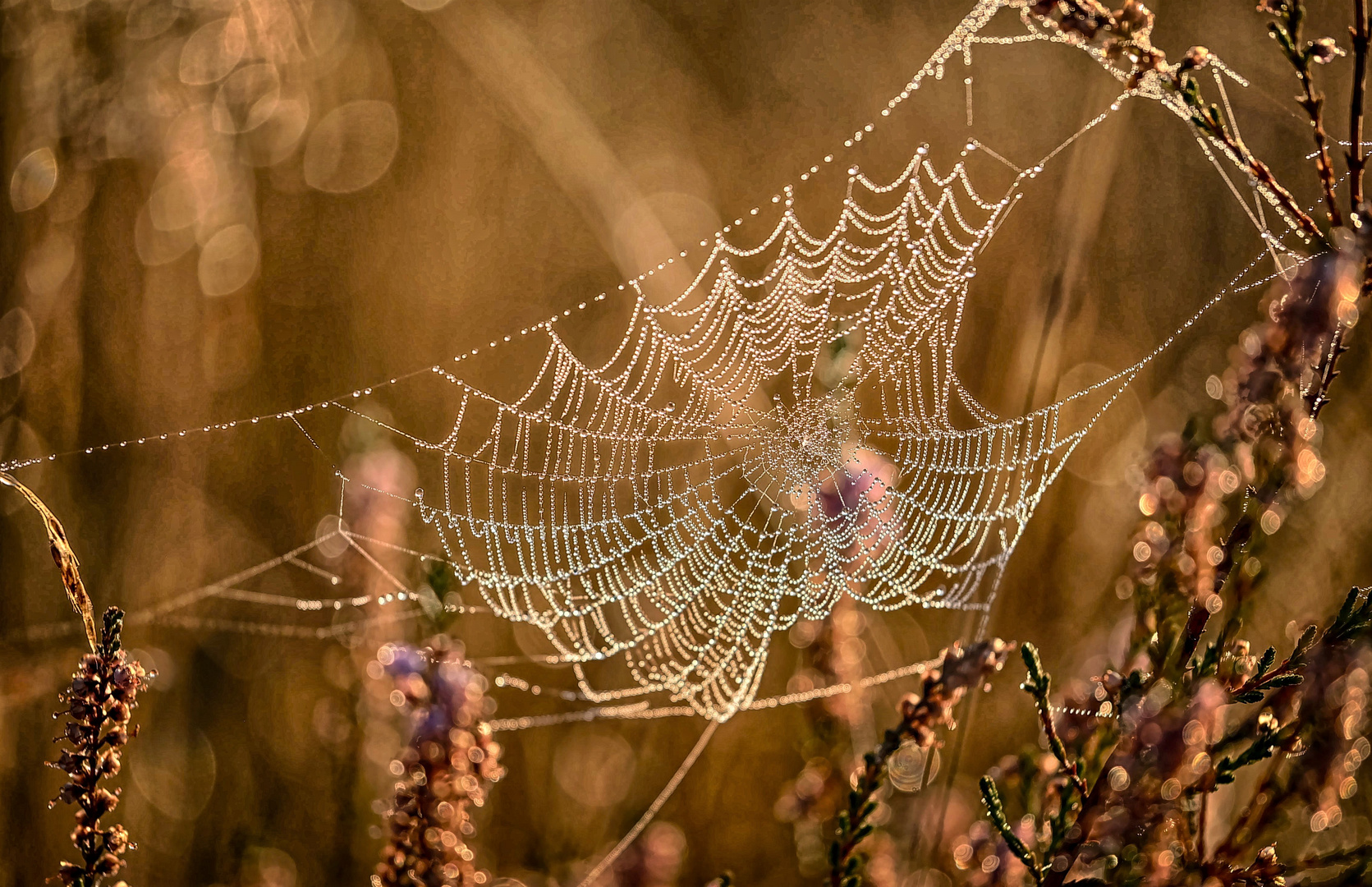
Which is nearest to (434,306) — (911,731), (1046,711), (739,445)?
(739,445)

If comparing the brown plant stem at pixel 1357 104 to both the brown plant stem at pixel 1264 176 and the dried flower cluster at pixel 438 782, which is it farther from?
the dried flower cluster at pixel 438 782

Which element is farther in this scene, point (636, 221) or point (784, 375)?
point (784, 375)

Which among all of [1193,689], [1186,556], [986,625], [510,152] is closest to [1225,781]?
[1193,689]

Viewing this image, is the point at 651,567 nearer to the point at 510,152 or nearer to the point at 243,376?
the point at 243,376

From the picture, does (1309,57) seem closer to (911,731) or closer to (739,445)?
(911,731)

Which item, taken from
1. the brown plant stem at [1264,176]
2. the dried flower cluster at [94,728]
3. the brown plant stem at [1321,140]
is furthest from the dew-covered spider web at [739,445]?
the dried flower cluster at [94,728]
